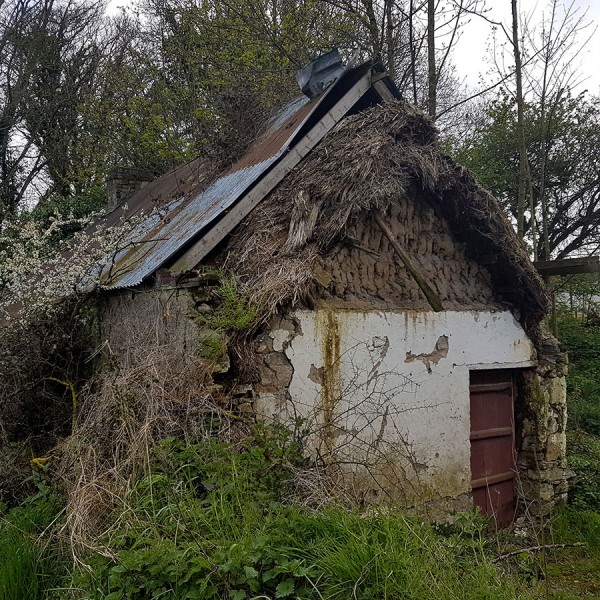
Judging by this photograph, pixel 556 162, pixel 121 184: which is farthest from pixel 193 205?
pixel 556 162

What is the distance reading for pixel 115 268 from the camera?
746 centimetres

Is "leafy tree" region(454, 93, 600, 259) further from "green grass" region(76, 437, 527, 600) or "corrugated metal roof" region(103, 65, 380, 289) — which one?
"green grass" region(76, 437, 527, 600)

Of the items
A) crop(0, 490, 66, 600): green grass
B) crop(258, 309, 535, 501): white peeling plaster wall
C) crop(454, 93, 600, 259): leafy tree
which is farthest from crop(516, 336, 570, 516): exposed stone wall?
crop(454, 93, 600, 259): leafy tree

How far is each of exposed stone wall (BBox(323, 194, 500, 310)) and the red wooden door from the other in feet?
3.24

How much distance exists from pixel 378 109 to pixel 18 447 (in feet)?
16.9

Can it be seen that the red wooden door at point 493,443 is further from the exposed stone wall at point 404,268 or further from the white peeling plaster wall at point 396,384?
the exposed stone wall at point 404,268

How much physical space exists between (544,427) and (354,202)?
3.92 metres

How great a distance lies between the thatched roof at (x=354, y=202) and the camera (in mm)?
5848

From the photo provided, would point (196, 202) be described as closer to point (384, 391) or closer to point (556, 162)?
point (384, 391)

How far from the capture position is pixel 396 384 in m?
6.38

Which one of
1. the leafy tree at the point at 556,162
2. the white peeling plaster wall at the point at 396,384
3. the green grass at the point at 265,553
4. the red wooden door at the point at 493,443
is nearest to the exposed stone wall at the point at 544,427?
the red wooden door at the point at 493,443

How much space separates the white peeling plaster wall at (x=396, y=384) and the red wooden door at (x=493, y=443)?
37 centimetres

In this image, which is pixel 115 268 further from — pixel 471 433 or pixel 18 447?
pixel 471 433

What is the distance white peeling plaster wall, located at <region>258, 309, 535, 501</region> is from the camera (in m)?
5.89
